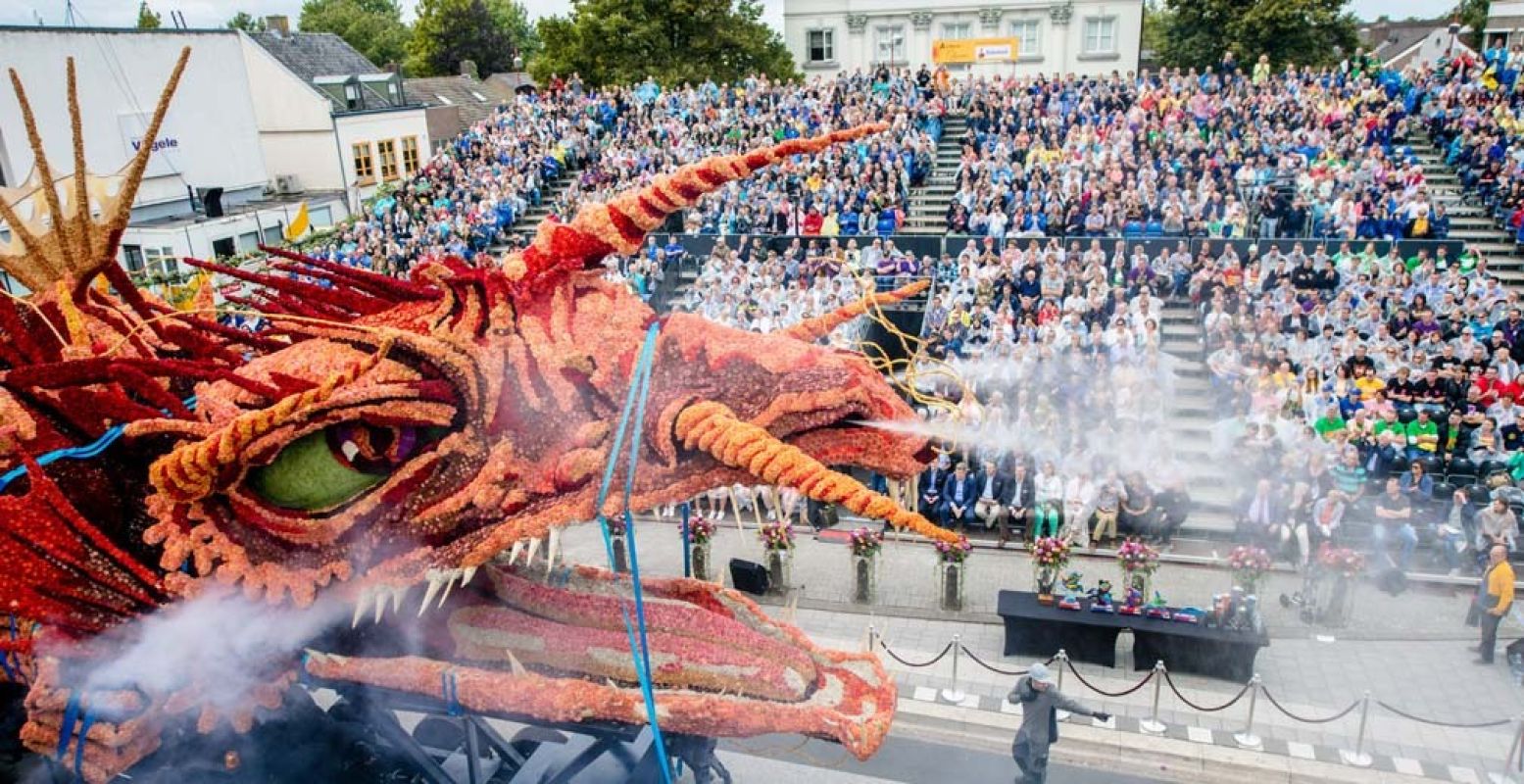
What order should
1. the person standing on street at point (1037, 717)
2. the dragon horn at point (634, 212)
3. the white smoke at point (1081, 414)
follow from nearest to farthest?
the dragon horn at point (634, 212) → the person standing on street at point (1037, 717) → the white smoke at point (1081, 414)

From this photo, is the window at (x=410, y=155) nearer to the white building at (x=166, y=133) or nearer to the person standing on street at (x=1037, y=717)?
the white building at (x=166, y=133)

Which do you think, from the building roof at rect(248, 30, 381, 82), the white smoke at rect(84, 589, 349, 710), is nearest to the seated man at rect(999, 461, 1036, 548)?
the white smoke at rect(84, 589, 349, 710)

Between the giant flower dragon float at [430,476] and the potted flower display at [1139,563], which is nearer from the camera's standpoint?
the giant flower dragon float at [430,476]

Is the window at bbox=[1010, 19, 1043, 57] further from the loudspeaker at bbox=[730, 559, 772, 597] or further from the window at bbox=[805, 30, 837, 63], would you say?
the loudspeaker at bbox=[730, 559, 772, 597]

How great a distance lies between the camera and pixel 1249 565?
1064 centimetres

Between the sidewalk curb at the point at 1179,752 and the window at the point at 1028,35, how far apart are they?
34293 millimetres

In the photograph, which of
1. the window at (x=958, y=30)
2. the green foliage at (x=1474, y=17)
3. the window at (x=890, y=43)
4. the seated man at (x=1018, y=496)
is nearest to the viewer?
the seated man at (x=1018, y=496)

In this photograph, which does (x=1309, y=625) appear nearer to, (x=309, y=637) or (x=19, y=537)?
(x=309, y=637)

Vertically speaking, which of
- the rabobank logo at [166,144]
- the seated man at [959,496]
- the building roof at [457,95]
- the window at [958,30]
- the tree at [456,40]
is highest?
the tree at [456,40]

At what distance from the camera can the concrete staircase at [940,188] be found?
69.7 feet

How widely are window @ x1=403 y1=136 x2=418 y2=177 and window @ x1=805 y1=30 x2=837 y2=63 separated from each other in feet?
52.0

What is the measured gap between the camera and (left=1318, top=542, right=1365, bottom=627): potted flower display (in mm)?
10656

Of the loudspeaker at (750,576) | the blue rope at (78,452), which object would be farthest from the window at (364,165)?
the blue rope at (78,452)

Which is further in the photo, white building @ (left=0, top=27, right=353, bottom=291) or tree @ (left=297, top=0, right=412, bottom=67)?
tree @ (left=297, top=0, right=412, bottom=67)
